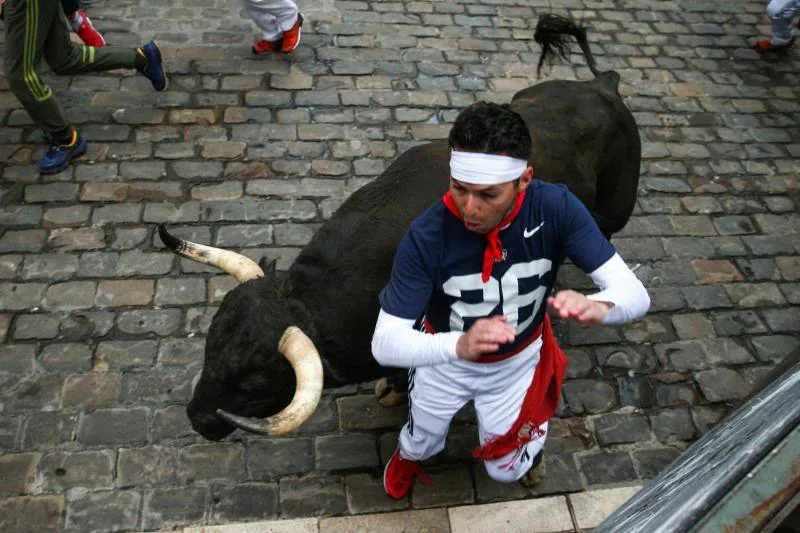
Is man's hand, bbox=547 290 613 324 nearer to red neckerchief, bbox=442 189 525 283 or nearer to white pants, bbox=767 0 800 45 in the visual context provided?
red neckerchief, bbox=442 189 525 283

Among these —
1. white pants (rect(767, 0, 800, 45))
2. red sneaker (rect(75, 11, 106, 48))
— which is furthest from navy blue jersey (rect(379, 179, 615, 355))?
white pants (rect(767, 0, 800, 45))

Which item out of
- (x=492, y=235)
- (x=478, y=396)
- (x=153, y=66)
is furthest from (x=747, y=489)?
(x=153, y=66)

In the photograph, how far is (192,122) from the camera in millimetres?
6793

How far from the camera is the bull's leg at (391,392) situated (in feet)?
15.1

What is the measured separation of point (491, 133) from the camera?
275cm

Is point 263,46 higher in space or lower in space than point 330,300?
lower

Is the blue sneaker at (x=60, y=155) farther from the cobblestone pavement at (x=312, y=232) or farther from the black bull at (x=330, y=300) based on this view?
the black bull at (x=330, y=300)

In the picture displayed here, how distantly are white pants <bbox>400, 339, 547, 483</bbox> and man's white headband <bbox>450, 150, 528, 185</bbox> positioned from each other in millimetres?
988

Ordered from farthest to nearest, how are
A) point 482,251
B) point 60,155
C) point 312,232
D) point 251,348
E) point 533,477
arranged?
1. point 60,155
2. point 312,232
3. point 533,477
4. point 251,348
5. point 482,251

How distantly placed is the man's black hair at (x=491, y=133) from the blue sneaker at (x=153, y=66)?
489cm

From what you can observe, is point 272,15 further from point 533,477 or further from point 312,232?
point 533,477

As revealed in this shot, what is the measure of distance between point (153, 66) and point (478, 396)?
16.2 ft

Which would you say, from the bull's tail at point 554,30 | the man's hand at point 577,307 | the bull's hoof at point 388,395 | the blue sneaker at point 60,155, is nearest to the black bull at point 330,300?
the bull's hoof at point 388,395

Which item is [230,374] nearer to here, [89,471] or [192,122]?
[89,471]
